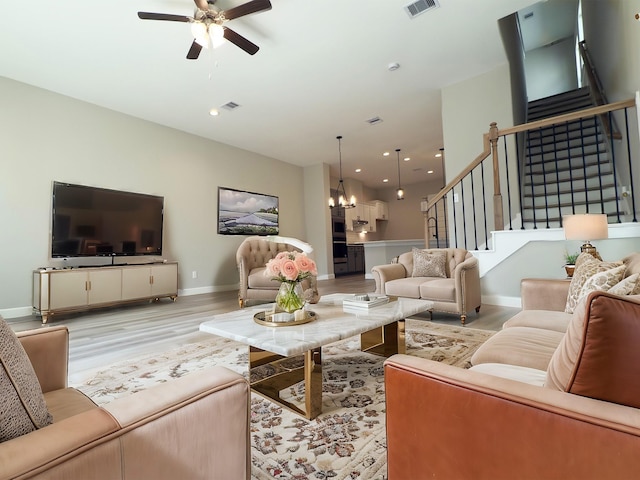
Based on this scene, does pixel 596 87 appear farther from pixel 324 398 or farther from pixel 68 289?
pixel 68 289

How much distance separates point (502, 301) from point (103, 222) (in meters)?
5.44

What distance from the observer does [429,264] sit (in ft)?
12.9

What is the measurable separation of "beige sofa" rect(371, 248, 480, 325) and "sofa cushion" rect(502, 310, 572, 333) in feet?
4.36

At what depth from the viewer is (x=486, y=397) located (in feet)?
2.35

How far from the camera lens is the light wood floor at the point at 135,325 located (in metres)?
2.57

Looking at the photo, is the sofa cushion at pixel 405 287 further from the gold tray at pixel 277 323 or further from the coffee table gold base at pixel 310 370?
the gold tray at pixel 277 323

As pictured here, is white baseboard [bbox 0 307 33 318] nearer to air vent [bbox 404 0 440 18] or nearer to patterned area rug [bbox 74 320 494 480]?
patterned area rug [bbox 74 320 494 480]

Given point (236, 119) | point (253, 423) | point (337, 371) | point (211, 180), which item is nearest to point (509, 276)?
point (337, 371)

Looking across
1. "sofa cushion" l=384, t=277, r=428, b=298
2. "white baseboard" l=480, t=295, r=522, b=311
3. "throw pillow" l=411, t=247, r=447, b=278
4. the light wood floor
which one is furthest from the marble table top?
"white baseboard" l=480, t=295, r=522, b=311

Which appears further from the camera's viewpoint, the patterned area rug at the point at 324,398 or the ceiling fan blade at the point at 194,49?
the ceiling fan blade at the point at 194,49

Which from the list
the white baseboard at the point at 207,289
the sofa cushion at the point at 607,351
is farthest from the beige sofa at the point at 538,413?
the white baseboard at the point at 207,289

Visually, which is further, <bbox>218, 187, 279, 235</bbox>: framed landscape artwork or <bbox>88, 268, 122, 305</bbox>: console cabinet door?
<bbox>218, 187, 279, 235</bbox>: framed landscape artwork

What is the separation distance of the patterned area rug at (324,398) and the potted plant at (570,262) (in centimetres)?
104

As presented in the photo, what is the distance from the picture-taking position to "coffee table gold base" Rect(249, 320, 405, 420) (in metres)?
1.54
